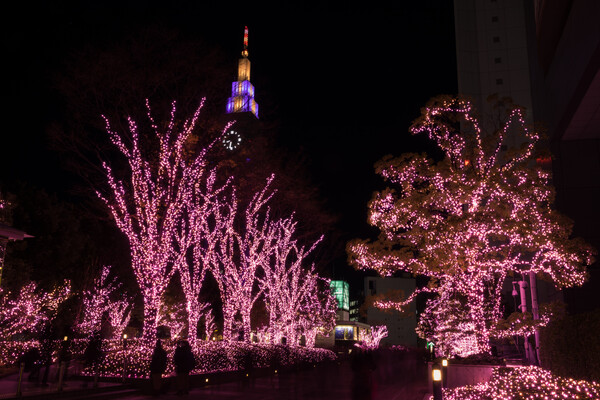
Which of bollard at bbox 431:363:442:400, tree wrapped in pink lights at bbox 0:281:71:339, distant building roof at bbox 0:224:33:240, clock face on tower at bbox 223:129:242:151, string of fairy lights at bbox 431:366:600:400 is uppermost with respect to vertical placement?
clock face on tower at bbox 223:129:242:151

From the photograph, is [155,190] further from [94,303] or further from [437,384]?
[94,303]

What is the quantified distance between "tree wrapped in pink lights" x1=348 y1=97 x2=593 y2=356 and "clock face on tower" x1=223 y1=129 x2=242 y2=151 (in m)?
5.69

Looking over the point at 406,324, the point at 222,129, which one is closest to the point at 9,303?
the point at 222,129

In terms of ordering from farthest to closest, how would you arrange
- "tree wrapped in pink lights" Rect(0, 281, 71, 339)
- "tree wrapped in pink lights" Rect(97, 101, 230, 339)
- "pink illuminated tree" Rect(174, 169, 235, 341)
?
"tree wrapped in pink lights" Rect(0, 281, 71, 339)
"pink illuminated tree" Rect(174, 169, 235, 341)
"tree wrapped in pink lights" Rect(97, 101, 230, 339)

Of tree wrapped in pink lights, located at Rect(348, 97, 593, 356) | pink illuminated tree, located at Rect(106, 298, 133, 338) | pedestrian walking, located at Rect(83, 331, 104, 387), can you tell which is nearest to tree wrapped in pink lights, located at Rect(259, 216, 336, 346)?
pink illuminated tree, located at Rect(106, 298, 133, 338)

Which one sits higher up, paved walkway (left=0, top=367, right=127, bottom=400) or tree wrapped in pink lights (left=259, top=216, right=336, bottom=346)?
tree wrapped in pink lights (left=259, top=216, right=336, bottom=346)

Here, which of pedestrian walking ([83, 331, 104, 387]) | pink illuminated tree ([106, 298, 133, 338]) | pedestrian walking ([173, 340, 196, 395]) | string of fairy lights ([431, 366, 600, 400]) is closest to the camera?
string of fairy lights ([431, 366, 600, 400])

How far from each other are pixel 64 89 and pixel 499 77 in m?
57.2

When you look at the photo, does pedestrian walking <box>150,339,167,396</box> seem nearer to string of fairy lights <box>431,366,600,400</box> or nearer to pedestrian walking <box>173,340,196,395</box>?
pedestrian walking <box>173,340,196,395</box>

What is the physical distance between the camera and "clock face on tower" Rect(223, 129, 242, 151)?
58.7 ft

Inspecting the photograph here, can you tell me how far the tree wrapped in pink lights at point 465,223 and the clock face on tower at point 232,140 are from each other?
569 centimetres

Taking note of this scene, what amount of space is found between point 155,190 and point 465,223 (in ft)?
31.0

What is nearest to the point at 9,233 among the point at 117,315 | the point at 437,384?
the point at 437,384

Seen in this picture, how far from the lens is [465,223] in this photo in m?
13.4
